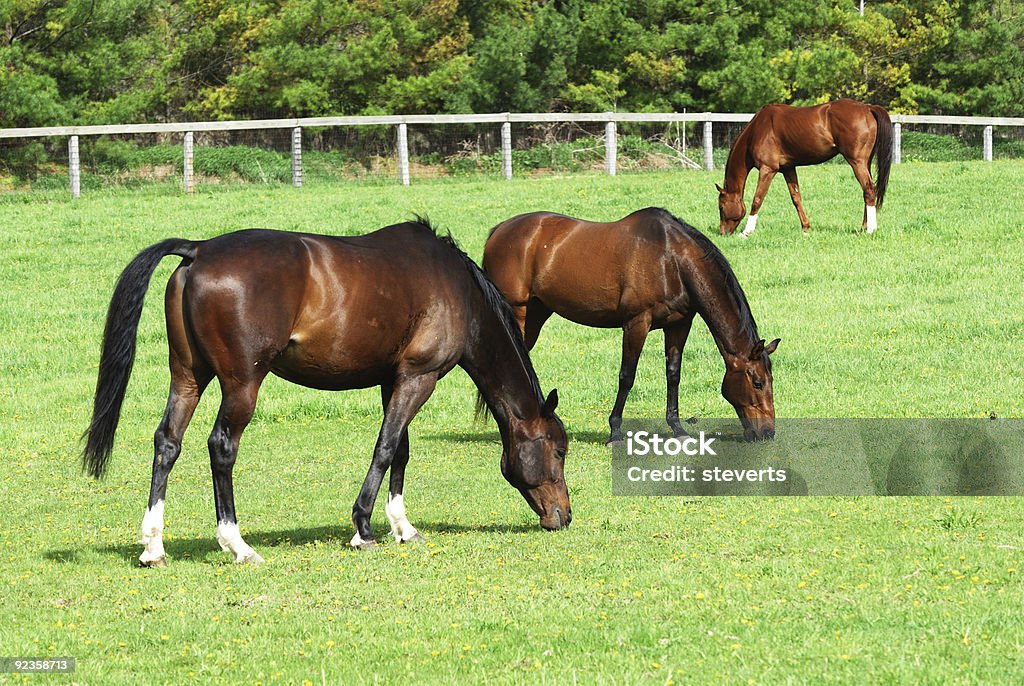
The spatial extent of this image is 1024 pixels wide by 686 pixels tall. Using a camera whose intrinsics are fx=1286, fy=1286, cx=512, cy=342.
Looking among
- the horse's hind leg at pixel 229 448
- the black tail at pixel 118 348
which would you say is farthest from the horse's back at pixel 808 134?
the horse's hind leg at pixel 229 448

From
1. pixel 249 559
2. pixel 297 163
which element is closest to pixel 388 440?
pixel 249 559

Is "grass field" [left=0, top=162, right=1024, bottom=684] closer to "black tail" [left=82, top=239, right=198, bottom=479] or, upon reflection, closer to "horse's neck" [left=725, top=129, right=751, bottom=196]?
"black tail" [left=82, top=239, right=198, bottom=479]

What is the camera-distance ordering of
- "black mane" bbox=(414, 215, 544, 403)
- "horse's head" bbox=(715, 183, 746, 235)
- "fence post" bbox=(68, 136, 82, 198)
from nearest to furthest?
"black mane" bbox=(414, 215, 544, 403) < "horse's head" bbox=(715, 183, 746, 235) < "fence post" bbox=(68, 136, 82, 198)

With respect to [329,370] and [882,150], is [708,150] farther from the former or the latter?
[329,370]

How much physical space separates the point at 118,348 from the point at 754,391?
5.62m

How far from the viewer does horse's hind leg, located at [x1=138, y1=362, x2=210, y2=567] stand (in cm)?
756

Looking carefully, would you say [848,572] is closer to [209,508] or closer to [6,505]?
[209,508]

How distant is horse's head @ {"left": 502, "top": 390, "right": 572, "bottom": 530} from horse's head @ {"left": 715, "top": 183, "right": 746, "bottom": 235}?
1335cm

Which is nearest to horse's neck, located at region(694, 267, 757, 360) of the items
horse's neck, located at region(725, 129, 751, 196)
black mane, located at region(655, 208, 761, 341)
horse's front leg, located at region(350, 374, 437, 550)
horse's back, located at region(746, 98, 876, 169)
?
black mane, located at region(655, 208, 761, 341)

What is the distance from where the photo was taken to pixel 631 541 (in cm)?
815

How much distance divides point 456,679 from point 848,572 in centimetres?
264

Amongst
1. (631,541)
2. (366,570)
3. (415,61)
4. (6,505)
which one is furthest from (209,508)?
(415,61)

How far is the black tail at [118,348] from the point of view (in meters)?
7.69

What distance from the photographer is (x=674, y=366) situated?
12227mm
